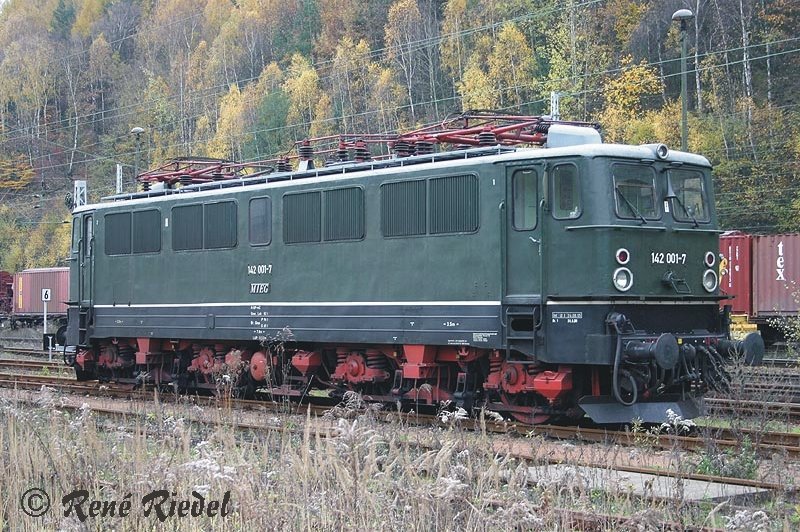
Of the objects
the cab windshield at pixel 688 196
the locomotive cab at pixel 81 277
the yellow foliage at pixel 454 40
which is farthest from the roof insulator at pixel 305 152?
the yellow foliage at pixel 454 40

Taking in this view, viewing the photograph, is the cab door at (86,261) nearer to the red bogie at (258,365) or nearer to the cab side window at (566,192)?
the red bogie at (258,365)

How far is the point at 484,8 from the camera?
225 ft

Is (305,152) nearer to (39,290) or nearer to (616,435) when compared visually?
(616,435)

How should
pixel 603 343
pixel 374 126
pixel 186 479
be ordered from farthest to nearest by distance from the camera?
1. pixel 374 126
2. pixel 603 343
3. pixel 186 479

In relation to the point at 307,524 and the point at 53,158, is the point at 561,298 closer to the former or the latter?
the point at 307,524

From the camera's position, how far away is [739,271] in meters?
28.9

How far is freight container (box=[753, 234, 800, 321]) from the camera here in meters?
27.8

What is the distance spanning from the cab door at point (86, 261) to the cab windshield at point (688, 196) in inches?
499

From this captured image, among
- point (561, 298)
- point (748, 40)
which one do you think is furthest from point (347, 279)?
point (748, 40)

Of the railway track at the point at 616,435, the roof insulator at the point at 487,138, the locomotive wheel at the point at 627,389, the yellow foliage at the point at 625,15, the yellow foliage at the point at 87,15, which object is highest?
the yellow foliage at the point at 87,15

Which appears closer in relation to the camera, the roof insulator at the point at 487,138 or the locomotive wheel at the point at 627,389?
the locomotive wheel at the point at 627,389

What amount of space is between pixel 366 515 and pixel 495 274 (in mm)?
7907

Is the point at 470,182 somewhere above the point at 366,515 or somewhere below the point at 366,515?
above

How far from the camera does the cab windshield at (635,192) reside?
14.2 meters
